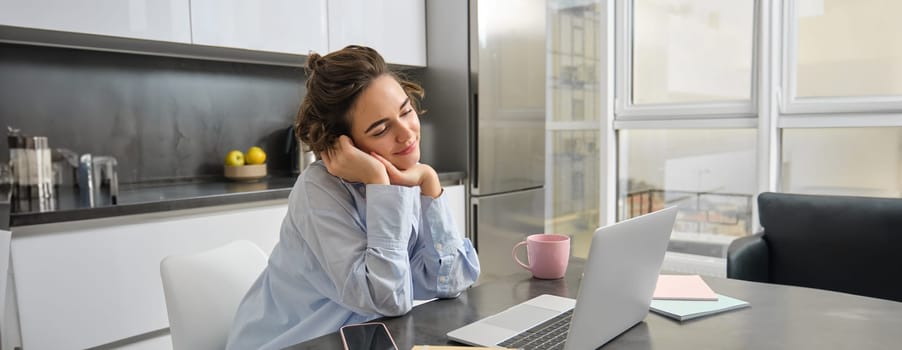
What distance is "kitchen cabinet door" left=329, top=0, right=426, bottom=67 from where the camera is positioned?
2.72m

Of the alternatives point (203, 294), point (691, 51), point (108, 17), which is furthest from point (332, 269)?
point (691, 51)

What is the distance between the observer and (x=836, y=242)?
195cm

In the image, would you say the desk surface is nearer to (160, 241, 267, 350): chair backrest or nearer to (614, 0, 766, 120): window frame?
(160, 241, 267, 350): chair backrest

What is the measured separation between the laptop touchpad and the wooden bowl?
6.06ft

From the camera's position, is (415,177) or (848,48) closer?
(415,177)

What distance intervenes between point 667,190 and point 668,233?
2437 millimetres

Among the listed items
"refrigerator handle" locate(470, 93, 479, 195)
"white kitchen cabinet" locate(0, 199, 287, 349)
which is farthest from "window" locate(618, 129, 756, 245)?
"white kitchen cabinet" locate(0, 199, 287, 349)

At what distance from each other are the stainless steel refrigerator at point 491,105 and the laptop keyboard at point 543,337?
6.57 ft

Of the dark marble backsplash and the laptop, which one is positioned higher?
the dark marble backsplash

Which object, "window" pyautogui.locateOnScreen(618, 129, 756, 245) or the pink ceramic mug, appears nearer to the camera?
the pink ceramic mug

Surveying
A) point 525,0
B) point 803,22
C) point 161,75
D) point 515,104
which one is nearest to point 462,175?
point 515,104

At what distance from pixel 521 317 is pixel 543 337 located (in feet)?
0.32

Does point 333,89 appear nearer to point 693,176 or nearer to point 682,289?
point 682,289

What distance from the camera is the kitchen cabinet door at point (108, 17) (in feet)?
6.22
